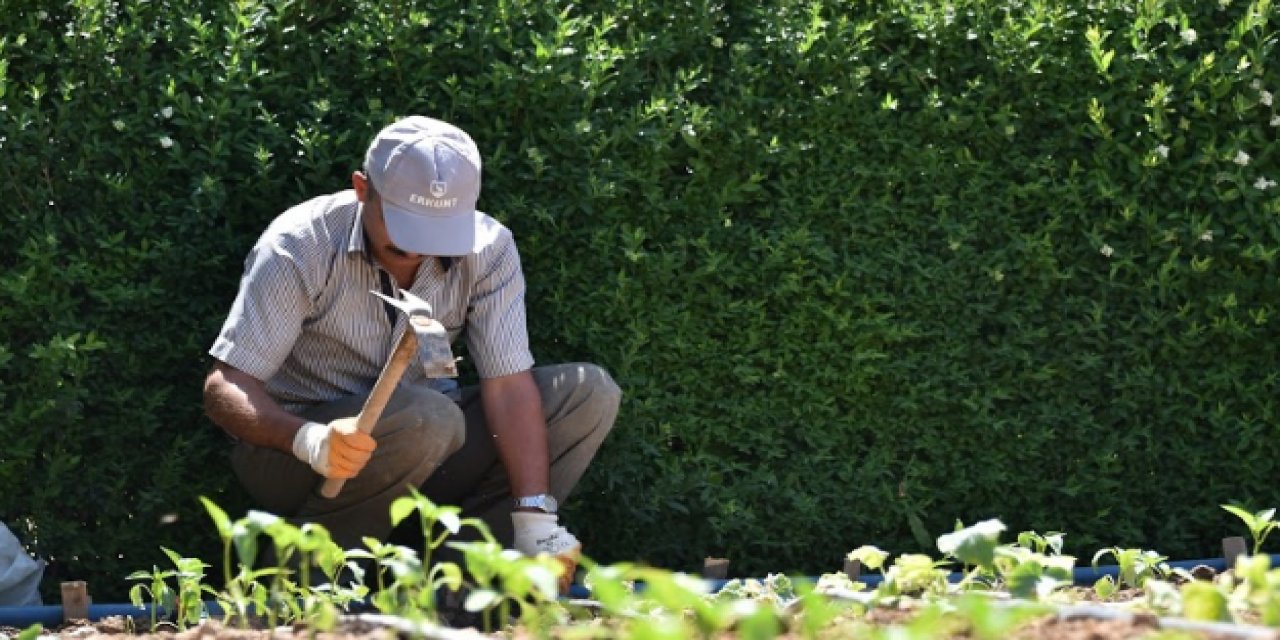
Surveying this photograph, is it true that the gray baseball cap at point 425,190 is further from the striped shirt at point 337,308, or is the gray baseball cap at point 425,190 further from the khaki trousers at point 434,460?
the khaki trousers at point 434,460

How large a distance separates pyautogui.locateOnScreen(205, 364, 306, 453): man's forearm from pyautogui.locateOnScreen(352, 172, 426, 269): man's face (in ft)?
1.42

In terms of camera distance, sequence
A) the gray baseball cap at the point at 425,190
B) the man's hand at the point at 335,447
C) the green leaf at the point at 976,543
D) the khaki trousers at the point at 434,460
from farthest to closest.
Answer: the khaki trousers at the point at 434,460
the gray baseball cap at the point at 425,190
the man's hand at the point at 335,447
the green leaf at the point at 976,543

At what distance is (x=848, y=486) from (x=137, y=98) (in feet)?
7.32

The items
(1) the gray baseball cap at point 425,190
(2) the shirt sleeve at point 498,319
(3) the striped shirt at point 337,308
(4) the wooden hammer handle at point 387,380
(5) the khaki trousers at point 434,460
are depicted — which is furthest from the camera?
(2) the shirt sleeve at point 498,319

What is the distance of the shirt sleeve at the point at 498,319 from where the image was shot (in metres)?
4.87

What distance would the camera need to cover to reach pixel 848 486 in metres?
5.50

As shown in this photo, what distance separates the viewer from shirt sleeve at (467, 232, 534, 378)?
16.0 ft

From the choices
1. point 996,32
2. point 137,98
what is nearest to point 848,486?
point 996,32

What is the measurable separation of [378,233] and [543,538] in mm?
846

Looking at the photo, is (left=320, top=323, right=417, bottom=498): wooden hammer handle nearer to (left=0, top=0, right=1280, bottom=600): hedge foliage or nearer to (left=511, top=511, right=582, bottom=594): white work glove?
(left=511, top=511, right=582, bottom=594): white work glove

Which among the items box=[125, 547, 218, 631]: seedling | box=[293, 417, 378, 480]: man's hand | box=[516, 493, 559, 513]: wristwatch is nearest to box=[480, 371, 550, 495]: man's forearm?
box=[516, 493, 559, 513]: wristwatch

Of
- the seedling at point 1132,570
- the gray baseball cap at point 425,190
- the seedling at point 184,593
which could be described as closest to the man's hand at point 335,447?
the seedling at point 184,593

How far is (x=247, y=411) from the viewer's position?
454cm

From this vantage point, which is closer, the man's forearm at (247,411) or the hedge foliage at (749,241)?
the man's forearm at (247,411)
